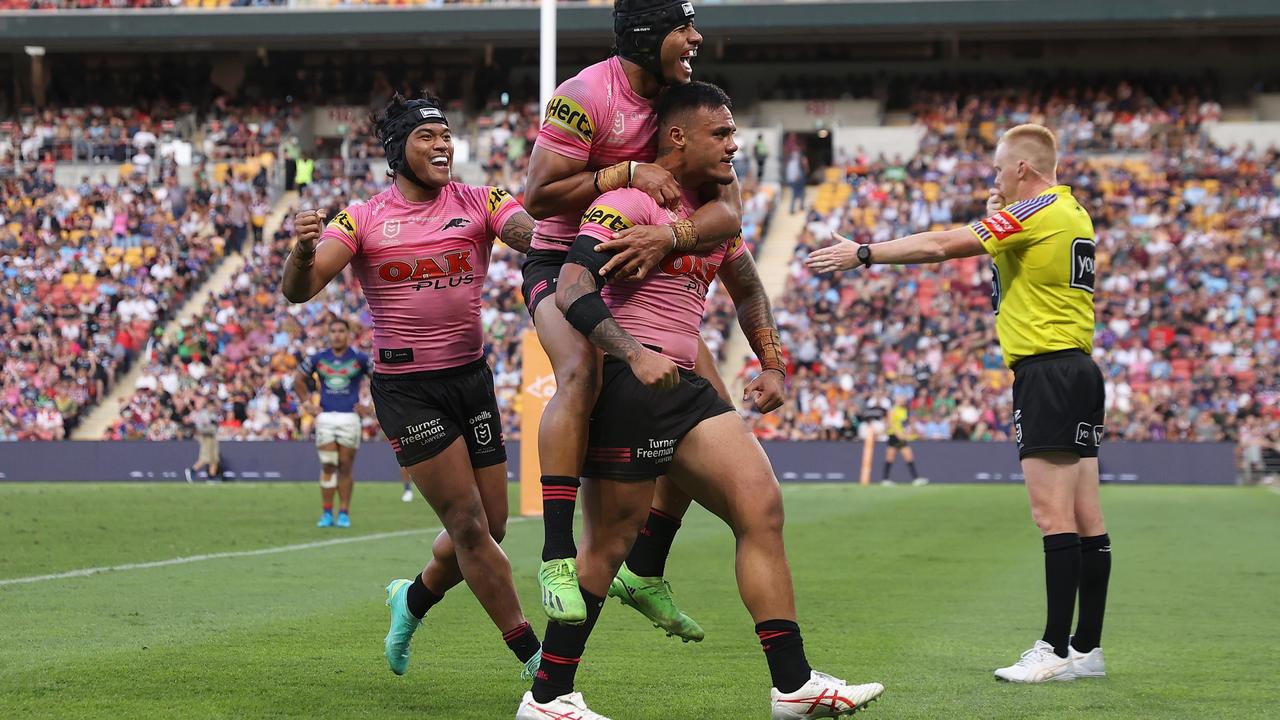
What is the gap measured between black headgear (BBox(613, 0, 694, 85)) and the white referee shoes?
3.09m

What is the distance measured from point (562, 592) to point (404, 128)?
271 centimetres

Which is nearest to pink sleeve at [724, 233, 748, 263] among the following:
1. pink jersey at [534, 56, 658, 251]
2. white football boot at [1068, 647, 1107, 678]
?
pink jersey at [534, 56, 658, 251]

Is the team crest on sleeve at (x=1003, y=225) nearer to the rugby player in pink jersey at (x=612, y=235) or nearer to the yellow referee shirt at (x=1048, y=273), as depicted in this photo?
the yellow referee shirt at (x=1048, y=273)

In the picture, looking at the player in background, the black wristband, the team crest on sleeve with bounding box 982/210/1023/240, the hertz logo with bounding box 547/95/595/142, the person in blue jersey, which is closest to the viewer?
the black wristband

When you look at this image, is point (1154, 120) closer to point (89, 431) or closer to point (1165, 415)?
point (1165, 415)

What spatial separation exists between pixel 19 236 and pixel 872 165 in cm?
2077

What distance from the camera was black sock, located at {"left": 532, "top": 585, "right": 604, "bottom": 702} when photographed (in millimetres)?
5746

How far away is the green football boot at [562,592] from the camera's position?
5.59 meters

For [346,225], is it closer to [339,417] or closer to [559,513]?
[559,513]

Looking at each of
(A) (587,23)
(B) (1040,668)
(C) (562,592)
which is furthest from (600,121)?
(A) (587,23)

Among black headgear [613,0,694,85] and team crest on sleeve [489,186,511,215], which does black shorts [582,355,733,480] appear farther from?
team crest on sleeve [489,186,511,215]

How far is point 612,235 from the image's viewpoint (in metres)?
5.79

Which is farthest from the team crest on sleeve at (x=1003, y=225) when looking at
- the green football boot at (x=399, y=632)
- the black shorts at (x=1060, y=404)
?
the green football boot at (x=399, y=632)

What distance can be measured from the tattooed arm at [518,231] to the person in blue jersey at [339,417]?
33.3 feet
